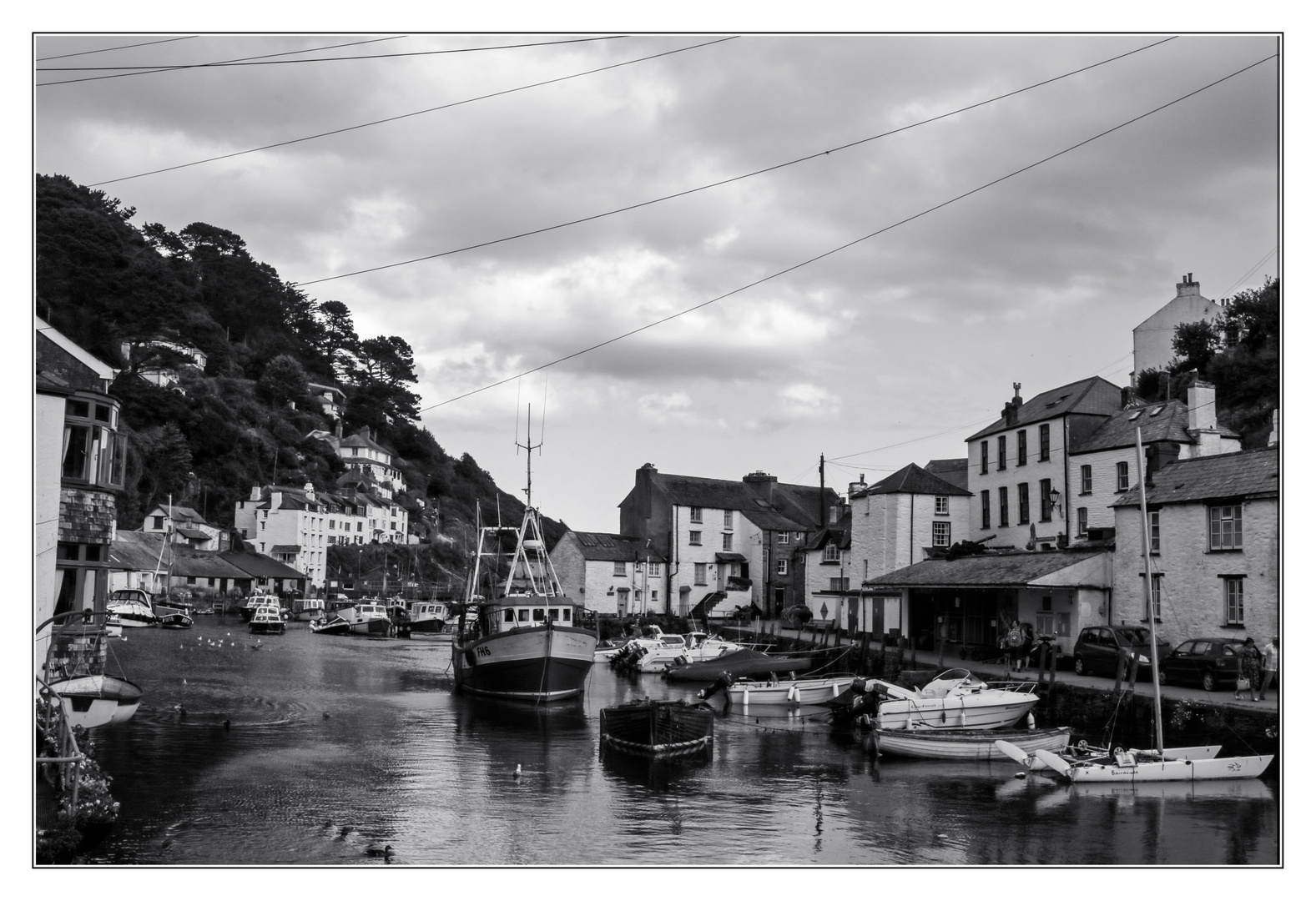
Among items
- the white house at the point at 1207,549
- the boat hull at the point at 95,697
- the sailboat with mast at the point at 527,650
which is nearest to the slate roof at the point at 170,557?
the sailboat with mast at the point at 527,650

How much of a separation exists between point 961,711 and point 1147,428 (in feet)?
61.4

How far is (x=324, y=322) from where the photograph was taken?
15325cm

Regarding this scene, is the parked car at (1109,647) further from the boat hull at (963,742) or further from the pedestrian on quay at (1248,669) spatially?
the boat hull at (963,742)

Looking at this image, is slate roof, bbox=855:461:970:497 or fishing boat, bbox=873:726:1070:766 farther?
slate roof, bbox=855:461:970:497

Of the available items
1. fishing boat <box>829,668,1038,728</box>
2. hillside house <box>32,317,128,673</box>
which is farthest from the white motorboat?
hillside house <box>32,317,128,673</box>

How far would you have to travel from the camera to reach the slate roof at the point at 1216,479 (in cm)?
2947

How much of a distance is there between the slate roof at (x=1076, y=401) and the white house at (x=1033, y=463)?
0.11 feet

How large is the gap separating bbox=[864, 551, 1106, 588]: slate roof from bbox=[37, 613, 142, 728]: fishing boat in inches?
972

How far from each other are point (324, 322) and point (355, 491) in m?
32.3

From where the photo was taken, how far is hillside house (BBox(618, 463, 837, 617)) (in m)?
69.4

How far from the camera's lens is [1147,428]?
136 feet

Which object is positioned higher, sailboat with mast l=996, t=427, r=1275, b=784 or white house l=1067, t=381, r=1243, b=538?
white house l=1067, t=381, r=1243, b=538

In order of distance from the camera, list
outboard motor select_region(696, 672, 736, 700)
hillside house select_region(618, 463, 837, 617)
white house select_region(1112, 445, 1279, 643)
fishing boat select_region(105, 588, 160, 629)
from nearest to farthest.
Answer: white house select_region(1112, 445, 1279, 643) → outboard motor select_region(696, 672, 736, 700) → fishing boat select_region(105, 588, 160, 629) → hillside house select_region(618, 463, 837, 617)

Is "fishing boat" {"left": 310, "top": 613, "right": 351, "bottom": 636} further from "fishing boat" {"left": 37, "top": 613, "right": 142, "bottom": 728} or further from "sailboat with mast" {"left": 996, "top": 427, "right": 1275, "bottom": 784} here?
"sailboat with mast" {"left": 996, "top": 427, "right": 1275, "bottom": 784}
